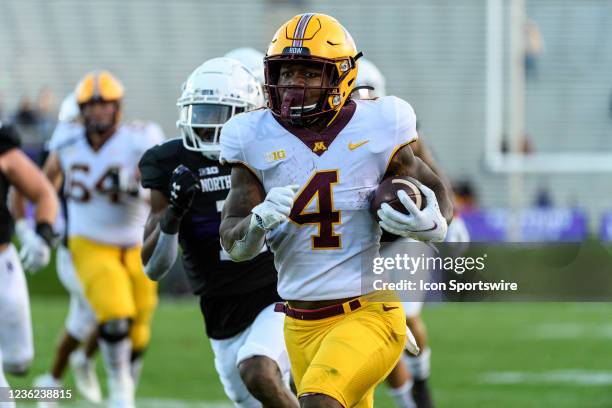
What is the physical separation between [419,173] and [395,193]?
1.10 ft

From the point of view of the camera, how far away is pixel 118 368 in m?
6.60

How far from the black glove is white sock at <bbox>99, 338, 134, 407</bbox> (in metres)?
2.24

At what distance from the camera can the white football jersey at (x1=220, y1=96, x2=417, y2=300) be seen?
150 inches

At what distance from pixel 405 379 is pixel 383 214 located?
2546 millimetres

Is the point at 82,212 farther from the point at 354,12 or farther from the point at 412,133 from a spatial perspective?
the point at 354,12

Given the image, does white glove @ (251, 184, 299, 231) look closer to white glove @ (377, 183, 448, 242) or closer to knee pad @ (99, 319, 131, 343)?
white glove @ (377, 183, 448, 242)

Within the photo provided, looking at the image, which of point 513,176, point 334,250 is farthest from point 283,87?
point 513,176

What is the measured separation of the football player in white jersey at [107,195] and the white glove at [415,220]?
3.58 m

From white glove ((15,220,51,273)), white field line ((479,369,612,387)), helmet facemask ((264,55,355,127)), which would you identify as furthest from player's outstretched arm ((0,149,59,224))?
white field line ((479,369,612,387))

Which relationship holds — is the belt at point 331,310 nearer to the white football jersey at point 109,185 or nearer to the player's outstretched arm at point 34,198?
the player's outstretched arm at point 34,198

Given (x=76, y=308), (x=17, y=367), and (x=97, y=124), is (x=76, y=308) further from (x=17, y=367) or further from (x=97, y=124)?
(x=17, y=367)

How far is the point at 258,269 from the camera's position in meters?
4.80

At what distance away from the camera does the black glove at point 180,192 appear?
4402 mm

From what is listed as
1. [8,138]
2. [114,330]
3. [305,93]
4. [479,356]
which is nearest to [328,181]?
[305,93]
